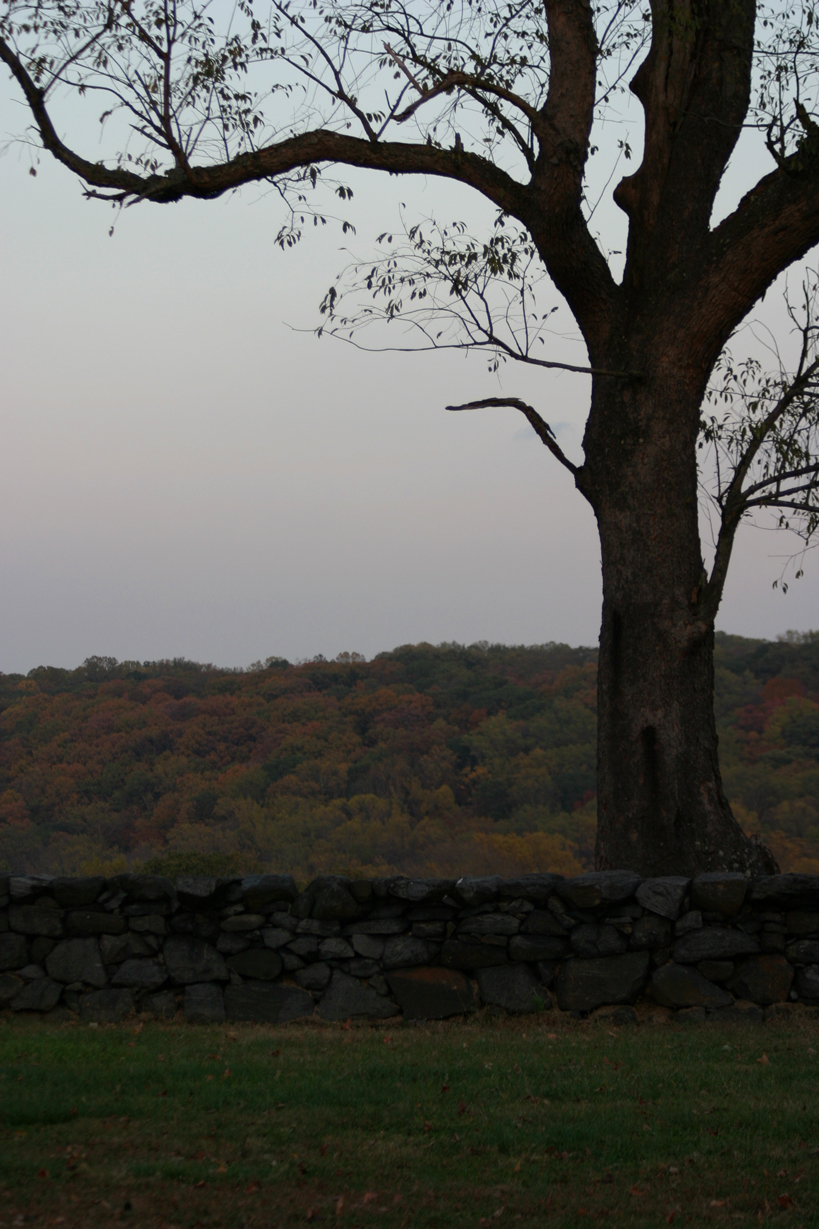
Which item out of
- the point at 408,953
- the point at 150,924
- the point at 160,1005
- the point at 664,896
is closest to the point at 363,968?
the point at 408,953

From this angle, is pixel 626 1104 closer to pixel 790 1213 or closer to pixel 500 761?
pixel 790 1213

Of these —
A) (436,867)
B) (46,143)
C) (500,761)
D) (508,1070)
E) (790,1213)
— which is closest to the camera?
(790,1213)

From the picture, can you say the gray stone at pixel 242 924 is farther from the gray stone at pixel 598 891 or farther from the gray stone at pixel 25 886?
the gray stone at pixel 598 891

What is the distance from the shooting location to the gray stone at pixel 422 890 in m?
6.84

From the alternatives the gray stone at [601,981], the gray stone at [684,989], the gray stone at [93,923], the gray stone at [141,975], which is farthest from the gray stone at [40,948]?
the gray stone at [684,989]

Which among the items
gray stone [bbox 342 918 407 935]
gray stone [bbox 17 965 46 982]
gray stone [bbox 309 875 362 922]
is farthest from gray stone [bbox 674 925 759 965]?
gray stone [bbox 17 965 46 982]

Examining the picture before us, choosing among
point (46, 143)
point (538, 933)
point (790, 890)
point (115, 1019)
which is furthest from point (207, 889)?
point (46, 143)

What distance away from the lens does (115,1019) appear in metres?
6.87

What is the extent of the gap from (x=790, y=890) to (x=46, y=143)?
7.68 m

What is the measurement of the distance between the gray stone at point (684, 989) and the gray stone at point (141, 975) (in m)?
3.29

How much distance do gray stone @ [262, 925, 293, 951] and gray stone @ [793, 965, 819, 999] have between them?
3.30 metres

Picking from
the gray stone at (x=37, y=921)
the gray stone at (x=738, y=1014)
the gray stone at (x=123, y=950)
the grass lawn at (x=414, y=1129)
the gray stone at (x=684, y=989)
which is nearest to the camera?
the grass lawn at (x=414, y=1129)

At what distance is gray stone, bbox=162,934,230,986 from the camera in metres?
6.95

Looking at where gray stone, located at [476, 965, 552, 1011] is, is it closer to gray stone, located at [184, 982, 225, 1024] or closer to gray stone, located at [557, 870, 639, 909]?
gray stone, located at [557, 870, 639, 909]
